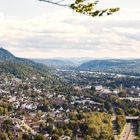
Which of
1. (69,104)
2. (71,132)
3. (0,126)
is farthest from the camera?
(69,104)

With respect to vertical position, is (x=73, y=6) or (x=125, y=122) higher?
(x=73, y=6)

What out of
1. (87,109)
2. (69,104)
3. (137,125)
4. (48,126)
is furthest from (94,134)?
(69,104)

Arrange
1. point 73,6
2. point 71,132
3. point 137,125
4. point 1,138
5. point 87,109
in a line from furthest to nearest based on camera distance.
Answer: point 87,109, point 137,125, point 71,132, point 1,138, point 73,6

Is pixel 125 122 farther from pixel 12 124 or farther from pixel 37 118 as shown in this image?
pixel 12 124

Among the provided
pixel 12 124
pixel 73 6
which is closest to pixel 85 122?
pixel 12 124

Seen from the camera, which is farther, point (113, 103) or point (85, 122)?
point (113, 103)

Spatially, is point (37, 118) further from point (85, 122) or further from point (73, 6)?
point (73, 6)

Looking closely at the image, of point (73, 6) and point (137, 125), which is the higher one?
point (73, 6)

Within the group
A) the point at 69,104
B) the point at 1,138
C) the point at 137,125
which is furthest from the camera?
the point at 69,104

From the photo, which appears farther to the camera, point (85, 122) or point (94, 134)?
point (85, 122)
